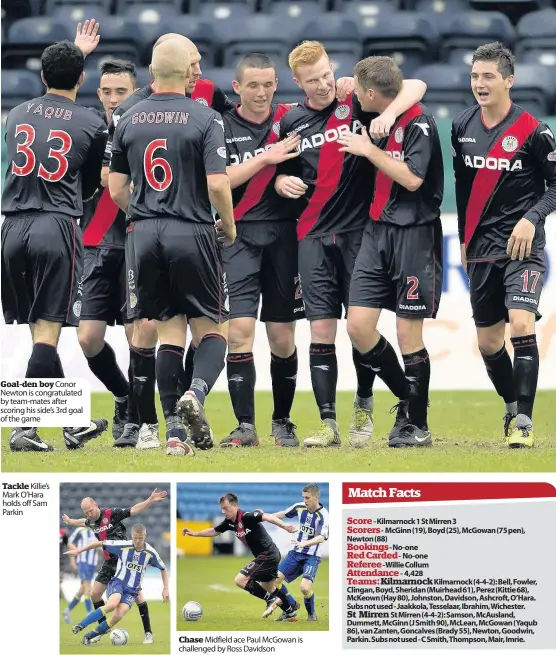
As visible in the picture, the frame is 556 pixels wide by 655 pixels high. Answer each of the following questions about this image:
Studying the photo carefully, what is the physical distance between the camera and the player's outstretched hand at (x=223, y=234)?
6.04m

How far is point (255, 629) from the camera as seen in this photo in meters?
5.54

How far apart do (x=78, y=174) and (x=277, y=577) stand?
244 centimetres

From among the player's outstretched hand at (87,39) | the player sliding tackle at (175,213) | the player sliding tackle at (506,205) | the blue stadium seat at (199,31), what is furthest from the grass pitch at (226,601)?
the blue stadium seat at (199,31)

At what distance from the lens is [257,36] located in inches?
494

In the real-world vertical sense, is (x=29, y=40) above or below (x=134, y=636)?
above

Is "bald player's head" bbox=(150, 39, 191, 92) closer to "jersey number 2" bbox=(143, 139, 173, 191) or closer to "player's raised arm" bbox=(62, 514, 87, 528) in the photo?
"jersey number 2" bbox=(143, 139, 173, 191)

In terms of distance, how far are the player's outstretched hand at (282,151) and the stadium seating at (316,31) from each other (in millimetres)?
5439

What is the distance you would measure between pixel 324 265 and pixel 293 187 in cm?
47

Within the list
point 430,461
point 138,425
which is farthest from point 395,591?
point 138,425

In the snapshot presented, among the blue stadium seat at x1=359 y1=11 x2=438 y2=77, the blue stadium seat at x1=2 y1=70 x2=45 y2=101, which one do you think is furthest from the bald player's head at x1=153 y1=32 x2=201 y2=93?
the blue stadium seat at x1=359 y1=11 x2=438 y2=77

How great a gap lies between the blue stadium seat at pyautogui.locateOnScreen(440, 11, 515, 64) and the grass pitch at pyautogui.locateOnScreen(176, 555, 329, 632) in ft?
26.1

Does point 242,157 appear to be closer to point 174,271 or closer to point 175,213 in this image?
point 175,213

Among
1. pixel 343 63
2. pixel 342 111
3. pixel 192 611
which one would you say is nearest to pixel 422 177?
pixel 342 111

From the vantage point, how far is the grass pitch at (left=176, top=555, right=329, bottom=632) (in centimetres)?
552
